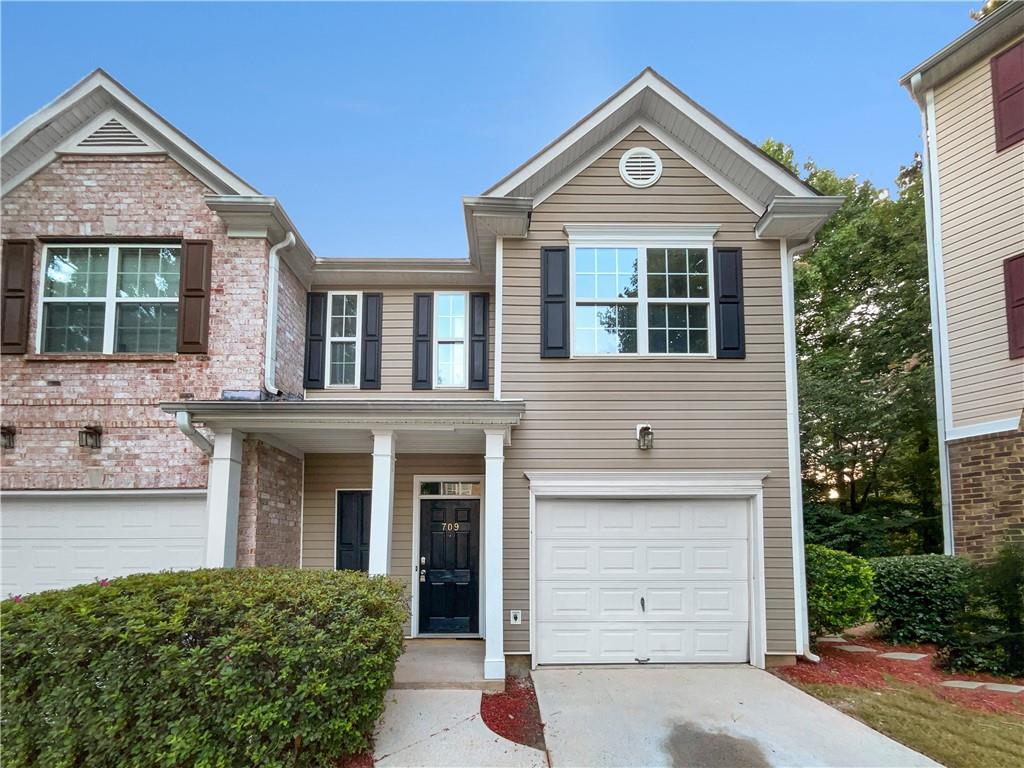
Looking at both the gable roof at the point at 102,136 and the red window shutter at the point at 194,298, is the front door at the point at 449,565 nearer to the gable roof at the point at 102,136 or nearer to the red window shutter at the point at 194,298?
the red window shutter at the point at 194,298

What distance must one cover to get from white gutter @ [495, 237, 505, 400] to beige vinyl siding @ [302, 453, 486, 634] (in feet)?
5.68

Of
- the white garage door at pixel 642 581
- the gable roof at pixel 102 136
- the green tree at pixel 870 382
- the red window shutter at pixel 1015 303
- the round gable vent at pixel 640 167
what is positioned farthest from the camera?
the green tree at pixel 870 382

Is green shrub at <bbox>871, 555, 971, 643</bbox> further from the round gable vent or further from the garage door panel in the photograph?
the round gable vent

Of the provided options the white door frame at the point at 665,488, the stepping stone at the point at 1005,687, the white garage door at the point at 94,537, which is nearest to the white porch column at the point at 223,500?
the white garage door at the point at 94,537

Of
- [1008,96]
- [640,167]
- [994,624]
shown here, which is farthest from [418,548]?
[1008,96]

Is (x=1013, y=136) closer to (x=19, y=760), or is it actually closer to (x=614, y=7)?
(x=614, y=7)

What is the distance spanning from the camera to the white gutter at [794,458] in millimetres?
7141

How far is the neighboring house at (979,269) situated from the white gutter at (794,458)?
3351 millimetres

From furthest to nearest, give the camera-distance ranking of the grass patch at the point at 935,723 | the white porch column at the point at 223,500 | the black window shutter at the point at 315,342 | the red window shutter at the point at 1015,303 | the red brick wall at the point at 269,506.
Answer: the black window shutter at the point at 315,342
the red window shutter at the point at 1015,303
the red brick wall at the point at 269,506
the white porch column at the point at 223,500
the grass patch at the point at 935,723

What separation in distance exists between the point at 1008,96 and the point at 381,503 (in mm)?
10493

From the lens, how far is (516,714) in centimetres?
557

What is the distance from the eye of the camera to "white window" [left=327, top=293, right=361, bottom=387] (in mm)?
9203

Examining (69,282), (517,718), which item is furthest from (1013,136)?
(69,282)

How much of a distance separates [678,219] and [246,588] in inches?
254
